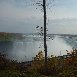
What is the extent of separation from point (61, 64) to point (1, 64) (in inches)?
221

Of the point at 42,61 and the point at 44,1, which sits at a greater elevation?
the point at 44,1

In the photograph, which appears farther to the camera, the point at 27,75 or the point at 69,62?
the point at 69,62

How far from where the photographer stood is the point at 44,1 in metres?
23.7

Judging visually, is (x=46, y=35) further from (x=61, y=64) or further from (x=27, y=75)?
(x=27, y=75)

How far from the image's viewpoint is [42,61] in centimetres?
2519

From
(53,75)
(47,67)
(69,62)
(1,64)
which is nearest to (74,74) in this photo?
(53,75)

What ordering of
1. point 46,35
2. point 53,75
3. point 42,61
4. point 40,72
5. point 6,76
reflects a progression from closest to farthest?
point 6,76, point 53,75, point 40,72, point 46,35, point 42,61

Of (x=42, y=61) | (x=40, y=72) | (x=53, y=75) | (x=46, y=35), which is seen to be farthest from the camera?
(x=42, y=61)

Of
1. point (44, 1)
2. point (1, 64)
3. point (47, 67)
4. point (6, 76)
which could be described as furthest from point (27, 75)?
point (44, 1)

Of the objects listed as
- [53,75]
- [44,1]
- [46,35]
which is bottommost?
[53,75]

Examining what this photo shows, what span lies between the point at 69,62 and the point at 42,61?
2.64 metres

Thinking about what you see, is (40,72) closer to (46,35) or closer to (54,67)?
(54,67)

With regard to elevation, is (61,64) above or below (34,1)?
below

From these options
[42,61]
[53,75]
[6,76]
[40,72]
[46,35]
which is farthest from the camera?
[42,61]
